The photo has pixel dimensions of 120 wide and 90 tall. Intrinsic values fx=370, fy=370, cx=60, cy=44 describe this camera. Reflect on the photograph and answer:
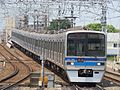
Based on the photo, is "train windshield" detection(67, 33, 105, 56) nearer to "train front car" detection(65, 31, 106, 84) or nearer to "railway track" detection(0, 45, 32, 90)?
"train front car" detection(65, 31, 106, 84)

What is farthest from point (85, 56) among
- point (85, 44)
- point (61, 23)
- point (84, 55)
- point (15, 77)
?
point (61, 23)

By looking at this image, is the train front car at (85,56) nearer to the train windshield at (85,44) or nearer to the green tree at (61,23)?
the train windshield at (85,44)

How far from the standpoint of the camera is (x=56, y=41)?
17.6 metres

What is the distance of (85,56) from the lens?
14.3 metres

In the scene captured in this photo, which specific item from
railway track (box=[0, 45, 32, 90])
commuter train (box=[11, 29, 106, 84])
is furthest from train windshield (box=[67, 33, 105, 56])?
railway track (box=[0, 45, 32, 90])

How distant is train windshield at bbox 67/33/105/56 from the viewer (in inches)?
569

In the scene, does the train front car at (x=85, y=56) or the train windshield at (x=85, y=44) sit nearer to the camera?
the train front car at (x=85, y=56)

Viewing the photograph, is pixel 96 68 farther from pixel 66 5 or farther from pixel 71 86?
pixel 66 5

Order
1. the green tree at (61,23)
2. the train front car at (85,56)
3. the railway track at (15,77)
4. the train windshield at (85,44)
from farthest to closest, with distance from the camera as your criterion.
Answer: the green tree at (61,23)
the railway track at (15,77)
the train windshield at (85,44)
the train front car at (85,56)

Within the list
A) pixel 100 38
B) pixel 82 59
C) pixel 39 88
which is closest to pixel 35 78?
pixel 39 88

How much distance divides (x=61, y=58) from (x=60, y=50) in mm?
492

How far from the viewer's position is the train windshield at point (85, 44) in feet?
47.4

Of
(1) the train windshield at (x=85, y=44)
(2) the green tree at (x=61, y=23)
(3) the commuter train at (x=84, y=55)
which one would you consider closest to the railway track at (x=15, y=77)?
(3) the commuter train at (x=84, y=55)

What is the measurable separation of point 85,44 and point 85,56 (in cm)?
50
